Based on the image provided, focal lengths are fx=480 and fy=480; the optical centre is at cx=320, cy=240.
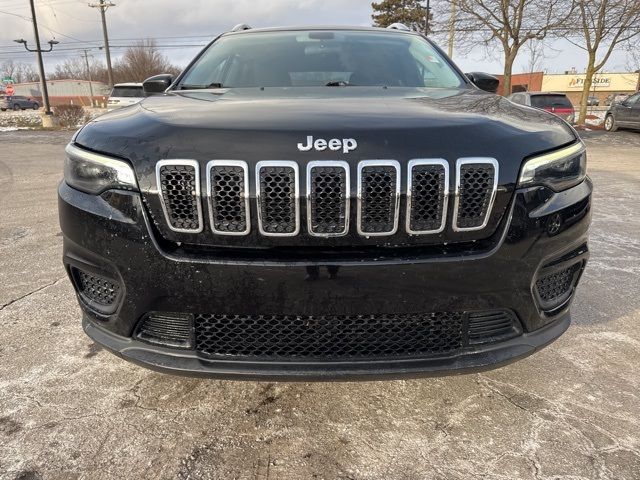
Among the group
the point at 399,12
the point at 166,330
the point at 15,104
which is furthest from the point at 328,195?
the point at 15,104

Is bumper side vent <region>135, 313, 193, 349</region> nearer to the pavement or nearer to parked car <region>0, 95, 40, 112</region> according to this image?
the pavement

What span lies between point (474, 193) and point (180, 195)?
99 cm

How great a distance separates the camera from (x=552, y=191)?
5.76 ft

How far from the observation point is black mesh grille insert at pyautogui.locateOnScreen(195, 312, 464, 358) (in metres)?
1.70

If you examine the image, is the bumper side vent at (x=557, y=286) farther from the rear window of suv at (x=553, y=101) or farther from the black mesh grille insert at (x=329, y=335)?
the rear window of suv at (x=553, y=101)

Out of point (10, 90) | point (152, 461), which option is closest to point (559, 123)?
point (152, 461)

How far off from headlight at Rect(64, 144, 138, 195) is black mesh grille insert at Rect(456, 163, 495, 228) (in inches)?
44.2

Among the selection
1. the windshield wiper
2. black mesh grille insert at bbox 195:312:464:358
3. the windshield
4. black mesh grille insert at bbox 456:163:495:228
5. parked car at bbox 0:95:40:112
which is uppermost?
the windshield

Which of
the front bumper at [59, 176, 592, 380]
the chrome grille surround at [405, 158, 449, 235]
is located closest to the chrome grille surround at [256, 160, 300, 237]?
the front bumper at [59, 176, 592, 380]

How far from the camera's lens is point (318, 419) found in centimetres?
203

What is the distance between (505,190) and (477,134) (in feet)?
0.72

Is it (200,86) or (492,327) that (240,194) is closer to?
(492,327)

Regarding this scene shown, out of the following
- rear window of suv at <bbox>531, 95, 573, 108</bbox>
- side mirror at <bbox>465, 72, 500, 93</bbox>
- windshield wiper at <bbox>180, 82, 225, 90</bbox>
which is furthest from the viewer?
rear window of suv at <bbox>531, 95, 573, 108</bbox>

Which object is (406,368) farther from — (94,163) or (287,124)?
(94,163)
